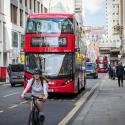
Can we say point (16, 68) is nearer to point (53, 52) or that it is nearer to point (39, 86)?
point (53, 52)

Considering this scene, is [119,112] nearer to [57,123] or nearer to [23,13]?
[57,123]

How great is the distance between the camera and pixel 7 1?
6925 cm

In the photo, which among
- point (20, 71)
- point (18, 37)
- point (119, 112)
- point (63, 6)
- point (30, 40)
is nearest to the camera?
point (119, 112)

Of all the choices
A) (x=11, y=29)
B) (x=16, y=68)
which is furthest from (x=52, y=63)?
(x=11, y=29)

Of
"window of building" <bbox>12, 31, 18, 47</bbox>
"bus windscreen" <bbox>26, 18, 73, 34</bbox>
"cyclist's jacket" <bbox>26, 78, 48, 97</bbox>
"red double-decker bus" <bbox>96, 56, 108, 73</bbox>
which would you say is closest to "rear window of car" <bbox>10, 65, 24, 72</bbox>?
"bus windscreen" <bbox>26, 18, 73, 34</bbox>

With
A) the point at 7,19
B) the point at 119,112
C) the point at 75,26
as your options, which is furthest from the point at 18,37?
the point at 119,112

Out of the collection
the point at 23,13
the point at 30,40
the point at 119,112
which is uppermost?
the point at 23,13

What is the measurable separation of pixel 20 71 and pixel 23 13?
3583 cm

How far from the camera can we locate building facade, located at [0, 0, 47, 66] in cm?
6719

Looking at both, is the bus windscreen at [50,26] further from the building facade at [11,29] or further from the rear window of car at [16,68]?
the building facade at [11,29]

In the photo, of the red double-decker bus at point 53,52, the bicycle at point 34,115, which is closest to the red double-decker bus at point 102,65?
the red double-decker bus at point 53,52

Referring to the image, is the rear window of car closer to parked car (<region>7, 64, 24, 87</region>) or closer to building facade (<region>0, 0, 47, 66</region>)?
parked car (<region>7, 64, 24, 87</region>)

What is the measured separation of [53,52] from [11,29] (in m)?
44.6

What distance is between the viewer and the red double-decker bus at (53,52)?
86.1ft
